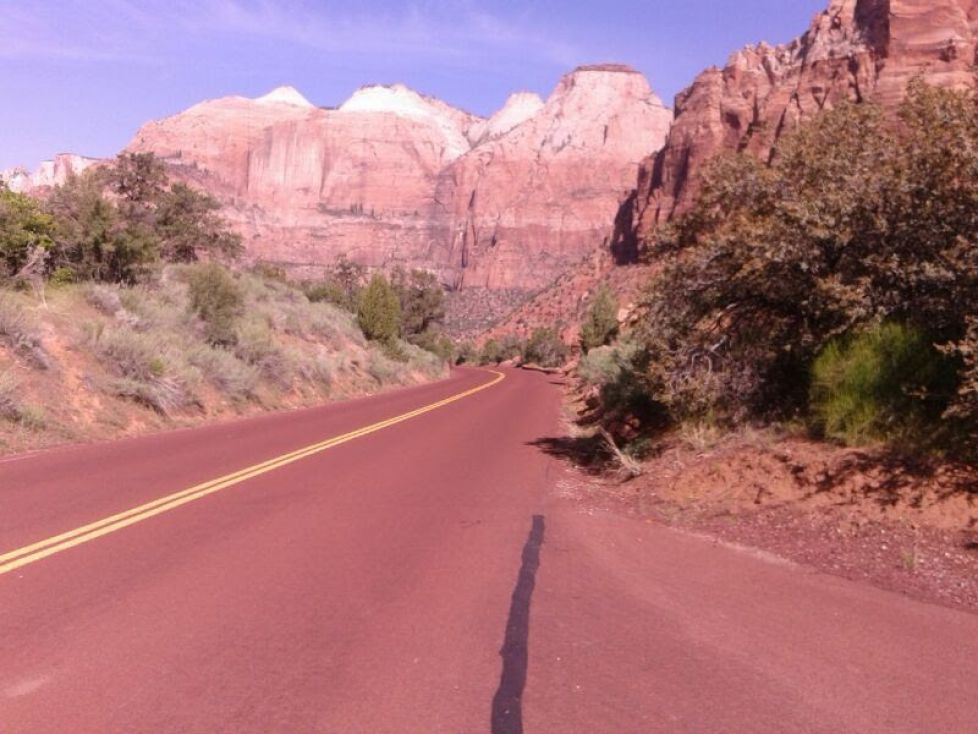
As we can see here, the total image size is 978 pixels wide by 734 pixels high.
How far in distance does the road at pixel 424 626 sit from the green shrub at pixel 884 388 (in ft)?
7.66

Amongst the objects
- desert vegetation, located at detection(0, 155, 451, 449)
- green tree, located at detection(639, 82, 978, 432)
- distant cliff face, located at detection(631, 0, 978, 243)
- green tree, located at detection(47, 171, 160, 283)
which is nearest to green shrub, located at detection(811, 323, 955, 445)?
green tree, located at detection(639, 82, 978, 432)

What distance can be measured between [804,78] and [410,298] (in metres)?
40.5

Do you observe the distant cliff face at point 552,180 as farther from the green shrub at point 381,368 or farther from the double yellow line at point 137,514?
the double yellow line at point 137,514

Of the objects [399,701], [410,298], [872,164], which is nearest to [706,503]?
[872,164]

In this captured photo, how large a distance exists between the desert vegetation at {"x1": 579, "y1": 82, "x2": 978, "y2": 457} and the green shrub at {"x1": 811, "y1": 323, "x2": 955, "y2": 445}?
0.06ft

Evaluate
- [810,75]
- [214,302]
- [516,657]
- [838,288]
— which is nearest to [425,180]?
[810,75]

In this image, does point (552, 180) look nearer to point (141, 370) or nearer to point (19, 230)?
point (19, 230)

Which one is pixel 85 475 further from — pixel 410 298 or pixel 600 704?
pixel 410 298

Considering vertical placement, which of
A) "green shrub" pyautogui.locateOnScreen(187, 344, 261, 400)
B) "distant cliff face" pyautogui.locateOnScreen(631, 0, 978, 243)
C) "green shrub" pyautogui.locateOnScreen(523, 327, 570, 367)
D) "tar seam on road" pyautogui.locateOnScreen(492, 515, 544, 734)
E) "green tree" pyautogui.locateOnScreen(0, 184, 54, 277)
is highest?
"distant cliff face" pyautogui.locateOnScreen(631, 0, 978, 243)

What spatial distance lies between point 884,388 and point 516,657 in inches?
233

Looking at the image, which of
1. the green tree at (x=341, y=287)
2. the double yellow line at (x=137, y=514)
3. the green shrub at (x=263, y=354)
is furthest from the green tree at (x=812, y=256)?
the green tree at (x=341, y=287)

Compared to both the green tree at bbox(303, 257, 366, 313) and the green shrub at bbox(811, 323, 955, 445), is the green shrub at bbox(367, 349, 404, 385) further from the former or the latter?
the green shrub at bbox(811, 323, 955, 445)

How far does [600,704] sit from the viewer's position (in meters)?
4.19

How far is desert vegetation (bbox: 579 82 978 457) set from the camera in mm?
8500
